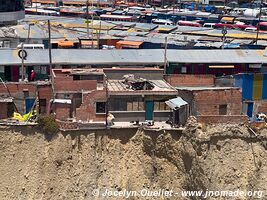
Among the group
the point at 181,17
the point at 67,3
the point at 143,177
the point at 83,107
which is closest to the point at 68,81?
the point at 83,107

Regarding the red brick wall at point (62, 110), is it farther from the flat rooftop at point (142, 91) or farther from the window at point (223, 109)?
the window at point (223, 109)

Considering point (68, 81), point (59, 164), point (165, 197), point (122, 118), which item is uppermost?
point (68, 81)

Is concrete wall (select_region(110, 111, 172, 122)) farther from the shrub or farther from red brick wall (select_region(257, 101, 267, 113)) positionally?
red brick wall (select_region(257, 101, 267, 113))

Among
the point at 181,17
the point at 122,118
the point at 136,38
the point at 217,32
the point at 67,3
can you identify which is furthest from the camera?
the point at 67,3

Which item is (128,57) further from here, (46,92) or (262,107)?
(262,107)

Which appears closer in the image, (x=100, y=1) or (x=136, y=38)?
(x=136, y=38)

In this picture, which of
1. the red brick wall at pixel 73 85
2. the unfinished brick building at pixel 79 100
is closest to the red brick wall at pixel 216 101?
the unfinished brick building at pixel 79 100

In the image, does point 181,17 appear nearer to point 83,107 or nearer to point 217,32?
point 217,32

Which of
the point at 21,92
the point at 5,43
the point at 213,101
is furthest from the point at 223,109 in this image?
the point at 5,43
